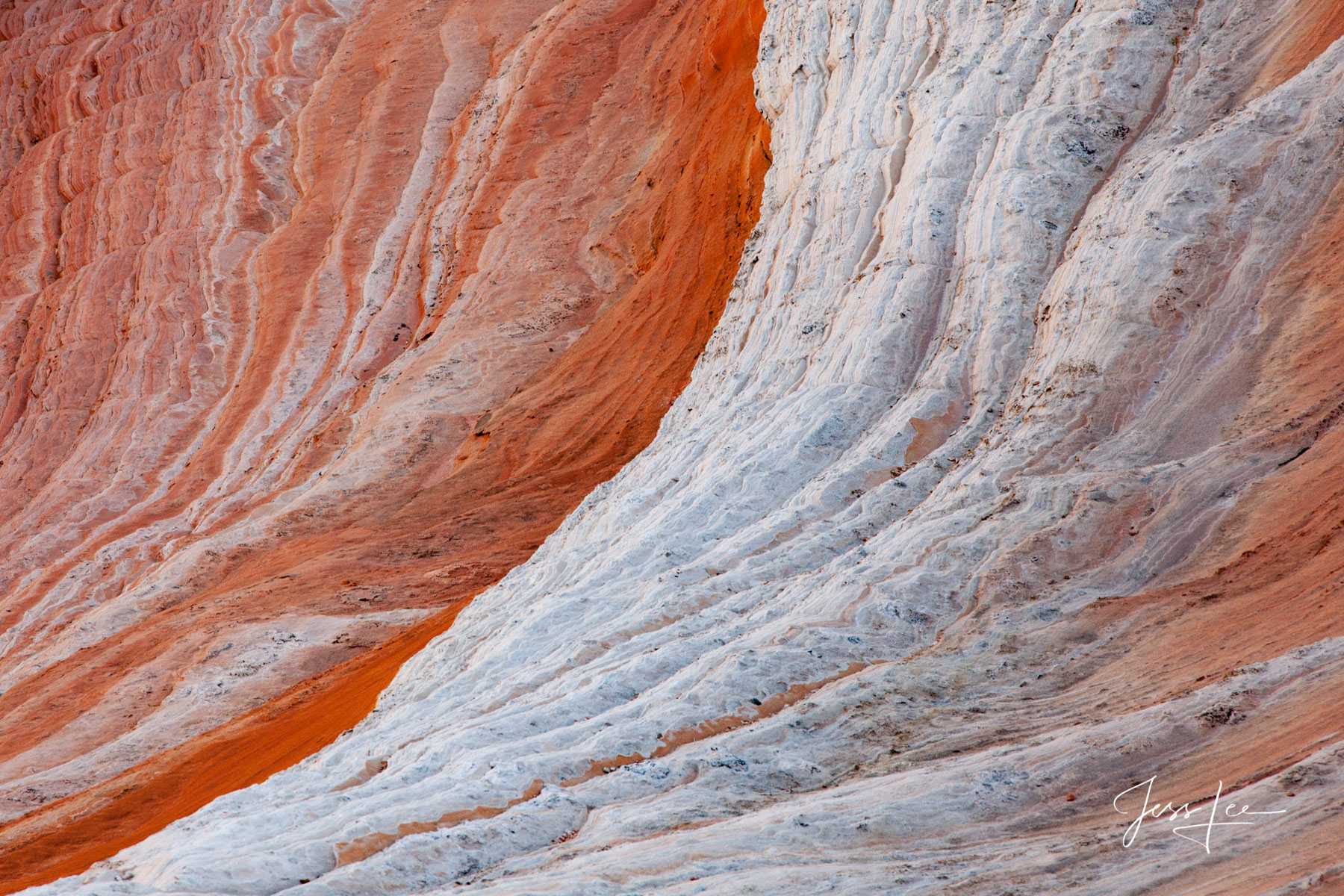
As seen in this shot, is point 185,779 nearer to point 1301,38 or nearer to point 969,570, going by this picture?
point 969,570

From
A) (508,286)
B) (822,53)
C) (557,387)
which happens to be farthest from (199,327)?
(822,53)

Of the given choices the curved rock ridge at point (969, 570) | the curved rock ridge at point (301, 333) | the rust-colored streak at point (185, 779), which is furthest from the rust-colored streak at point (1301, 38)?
the rust-colored streak at point (185, 779)

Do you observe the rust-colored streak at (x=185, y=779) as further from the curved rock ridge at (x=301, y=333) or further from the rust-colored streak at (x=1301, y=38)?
the rust-colored streak at (x=1301, y=38)

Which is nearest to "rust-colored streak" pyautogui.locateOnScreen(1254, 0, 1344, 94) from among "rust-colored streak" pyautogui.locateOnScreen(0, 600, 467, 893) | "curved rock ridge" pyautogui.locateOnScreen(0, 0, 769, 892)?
"curved rock ridge" pyautogui.locateOnScreen(0, 0, 769, 892)

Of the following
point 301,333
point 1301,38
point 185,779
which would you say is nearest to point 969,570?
point 1301,38

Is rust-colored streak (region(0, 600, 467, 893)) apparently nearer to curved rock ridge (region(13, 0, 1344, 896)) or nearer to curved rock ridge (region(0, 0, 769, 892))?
curved rock ridge (region(0, 0, 769, 892))

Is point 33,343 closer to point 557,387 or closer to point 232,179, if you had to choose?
point 232,179
